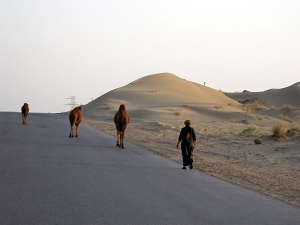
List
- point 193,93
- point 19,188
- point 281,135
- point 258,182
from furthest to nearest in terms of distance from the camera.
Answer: point 193,93 < point 281,135 < point 258,182 < point 19,188

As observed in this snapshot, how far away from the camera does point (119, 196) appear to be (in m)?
11.0

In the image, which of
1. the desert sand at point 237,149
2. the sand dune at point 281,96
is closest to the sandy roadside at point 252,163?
the desert sand at point 237,149

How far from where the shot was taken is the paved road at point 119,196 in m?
8.99

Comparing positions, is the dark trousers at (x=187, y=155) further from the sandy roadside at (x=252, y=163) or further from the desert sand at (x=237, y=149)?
the sandy roadside at (x=252, y=163)

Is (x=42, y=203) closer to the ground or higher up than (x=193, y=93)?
closer to the ground

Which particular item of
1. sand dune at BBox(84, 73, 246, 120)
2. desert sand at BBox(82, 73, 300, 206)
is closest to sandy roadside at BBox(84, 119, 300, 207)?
desert sand at BBox(82, 73, 300, 206)

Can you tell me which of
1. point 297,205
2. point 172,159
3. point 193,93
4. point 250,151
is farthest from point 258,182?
point 193,93

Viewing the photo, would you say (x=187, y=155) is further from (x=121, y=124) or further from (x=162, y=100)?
(x=162, y=100)

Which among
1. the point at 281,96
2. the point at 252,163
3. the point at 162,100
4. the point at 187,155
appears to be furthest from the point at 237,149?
the point at 281,96

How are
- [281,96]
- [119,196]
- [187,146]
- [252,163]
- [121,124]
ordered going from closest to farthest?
[119,196] → [187,146] → [252,163] → [121,124] → [281,96]

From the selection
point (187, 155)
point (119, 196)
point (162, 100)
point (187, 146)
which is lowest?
point (119, 196)

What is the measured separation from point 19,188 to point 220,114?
6639 centimetres

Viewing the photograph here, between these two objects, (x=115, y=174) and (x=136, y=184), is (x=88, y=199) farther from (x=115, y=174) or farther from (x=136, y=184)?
(x=115, y=174)

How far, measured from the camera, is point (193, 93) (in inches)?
5059
